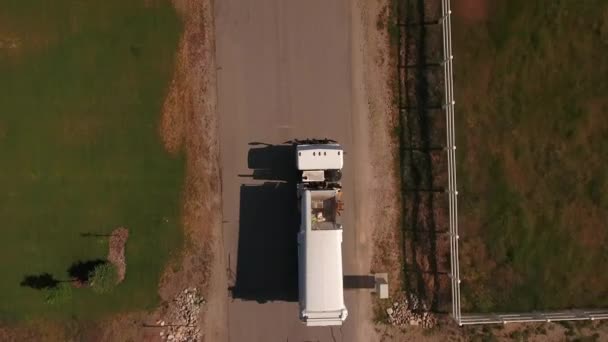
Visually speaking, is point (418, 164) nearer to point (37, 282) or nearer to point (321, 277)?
point (321, 277)

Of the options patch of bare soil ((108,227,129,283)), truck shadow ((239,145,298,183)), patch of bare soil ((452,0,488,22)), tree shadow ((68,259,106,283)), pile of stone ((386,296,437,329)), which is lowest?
pile of stone ((386,296,437,329))

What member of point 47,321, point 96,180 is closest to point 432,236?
point 96,180

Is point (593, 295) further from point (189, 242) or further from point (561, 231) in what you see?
point (189, 242)

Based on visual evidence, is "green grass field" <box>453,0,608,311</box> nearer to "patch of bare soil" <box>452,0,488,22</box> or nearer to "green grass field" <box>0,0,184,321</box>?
"patch of bare soil" <box>452,0,488,22</box>

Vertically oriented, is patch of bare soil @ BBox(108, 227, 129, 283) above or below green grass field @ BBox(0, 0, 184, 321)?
below

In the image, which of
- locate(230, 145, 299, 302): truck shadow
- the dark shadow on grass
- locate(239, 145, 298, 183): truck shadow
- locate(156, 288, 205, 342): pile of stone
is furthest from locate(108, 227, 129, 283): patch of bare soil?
the dark shadow on grass

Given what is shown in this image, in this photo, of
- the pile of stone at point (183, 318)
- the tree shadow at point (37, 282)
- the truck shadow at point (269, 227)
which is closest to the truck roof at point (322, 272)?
the truck shadow at point (269, 227)
